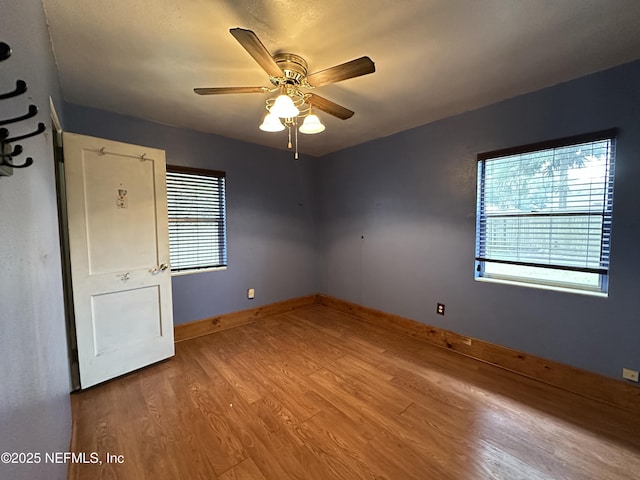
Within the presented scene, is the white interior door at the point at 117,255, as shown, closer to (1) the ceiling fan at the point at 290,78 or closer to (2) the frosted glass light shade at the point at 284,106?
(1) the ceiling fan at the point at 290,78

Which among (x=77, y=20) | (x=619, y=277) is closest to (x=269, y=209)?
(x=77, y=20)

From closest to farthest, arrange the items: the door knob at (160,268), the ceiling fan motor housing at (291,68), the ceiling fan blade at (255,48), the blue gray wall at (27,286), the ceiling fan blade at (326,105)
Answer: the blue gray wall at (27,286) → the ceiling fan blade at (255,48) → the ceiling fan motor housing at (291,68) → the ceiling fan blade at (326,105) → the door knob at (160,268)

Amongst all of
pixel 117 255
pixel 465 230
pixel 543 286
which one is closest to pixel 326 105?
pixel 465 230

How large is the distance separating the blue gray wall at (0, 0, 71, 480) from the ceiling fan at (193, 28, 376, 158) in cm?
75

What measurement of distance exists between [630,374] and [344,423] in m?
2.11

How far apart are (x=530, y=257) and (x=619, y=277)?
0.54 metres

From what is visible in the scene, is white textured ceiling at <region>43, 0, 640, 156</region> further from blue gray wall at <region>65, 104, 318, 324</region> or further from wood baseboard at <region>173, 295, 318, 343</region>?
wood baseboard at <region>173, 295, 318, 343</region>

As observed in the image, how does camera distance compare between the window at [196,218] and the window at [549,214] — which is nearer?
the window at [549,214]

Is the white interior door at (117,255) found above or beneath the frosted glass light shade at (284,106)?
beneath

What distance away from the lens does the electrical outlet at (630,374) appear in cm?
187

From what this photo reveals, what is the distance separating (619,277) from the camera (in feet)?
6.33

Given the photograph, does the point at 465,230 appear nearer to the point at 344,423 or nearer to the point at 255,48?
the point at 344,423

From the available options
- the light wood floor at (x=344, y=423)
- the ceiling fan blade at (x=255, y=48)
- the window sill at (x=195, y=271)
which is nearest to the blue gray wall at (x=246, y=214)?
the window sill at (x=195, y=271)

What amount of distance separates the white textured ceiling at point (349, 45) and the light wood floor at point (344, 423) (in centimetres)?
249
